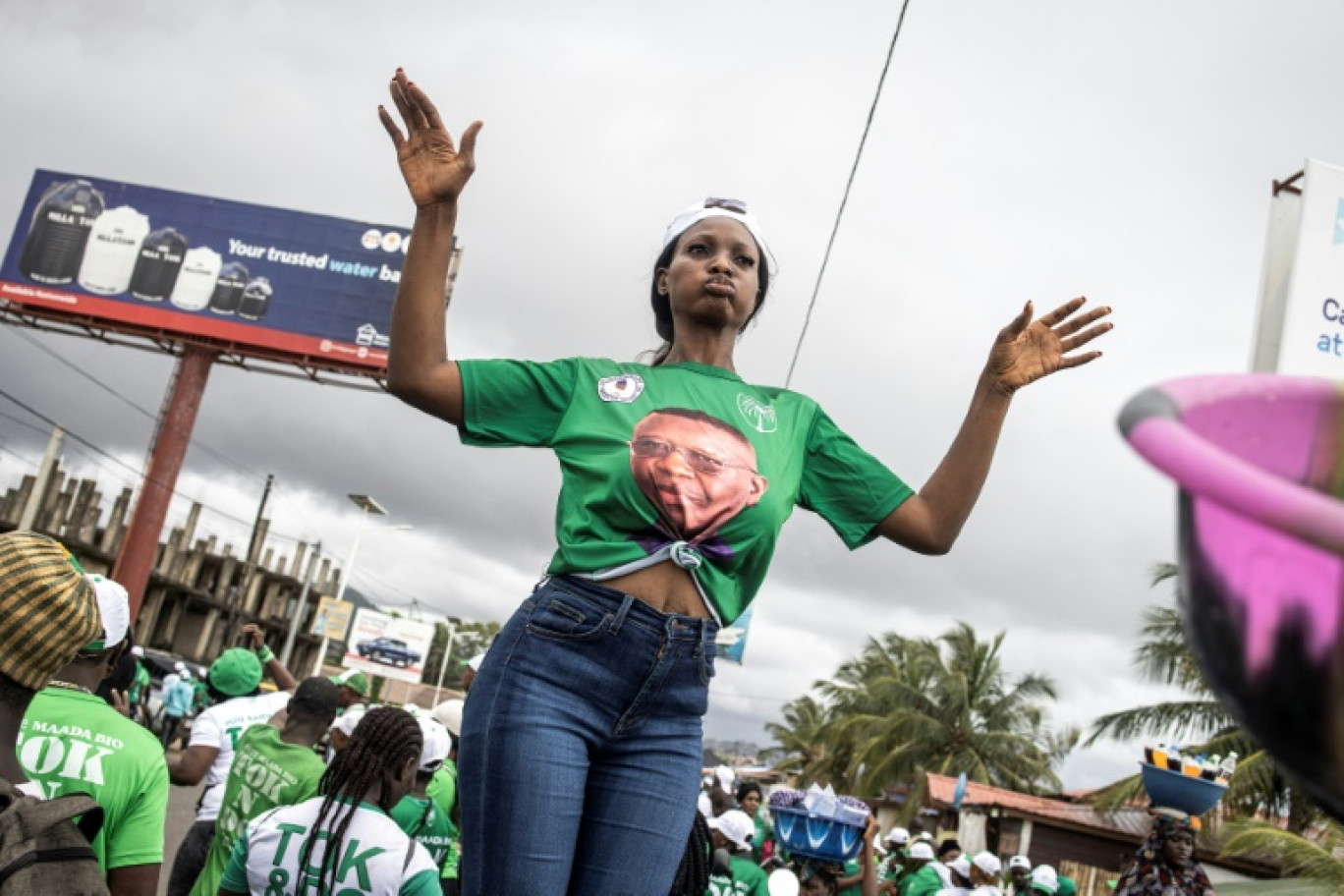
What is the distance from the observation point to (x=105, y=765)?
2.98m

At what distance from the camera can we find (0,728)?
7.05 feet

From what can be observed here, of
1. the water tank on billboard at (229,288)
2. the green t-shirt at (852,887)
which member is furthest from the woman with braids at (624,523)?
the water tank on billboard at (229,288)

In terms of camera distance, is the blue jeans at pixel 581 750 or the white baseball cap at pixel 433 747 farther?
the white baseball cap at pixel 433 747

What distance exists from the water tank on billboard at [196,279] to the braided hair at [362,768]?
29.8 m

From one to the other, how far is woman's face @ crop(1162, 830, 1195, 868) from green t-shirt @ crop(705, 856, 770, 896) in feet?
7.89

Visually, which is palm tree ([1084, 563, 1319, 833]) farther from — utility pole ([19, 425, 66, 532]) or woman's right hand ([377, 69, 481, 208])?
utility pole ([19, 425, 66, 532])

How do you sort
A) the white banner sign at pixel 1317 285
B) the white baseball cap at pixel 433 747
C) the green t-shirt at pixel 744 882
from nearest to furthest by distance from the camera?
1. the white baseball cap at pixel 433 747
2. the white banner sign at pixel 1317 285
3. the green t-shirt at pixel 744 882

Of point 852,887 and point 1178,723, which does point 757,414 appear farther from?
point 1178,723

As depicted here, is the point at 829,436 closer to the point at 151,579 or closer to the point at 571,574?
the point at 571,574

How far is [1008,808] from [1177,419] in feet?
97.0

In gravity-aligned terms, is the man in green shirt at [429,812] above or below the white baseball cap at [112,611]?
below

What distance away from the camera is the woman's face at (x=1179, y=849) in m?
7.01

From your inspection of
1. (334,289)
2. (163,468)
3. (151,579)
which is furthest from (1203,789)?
(151,579)

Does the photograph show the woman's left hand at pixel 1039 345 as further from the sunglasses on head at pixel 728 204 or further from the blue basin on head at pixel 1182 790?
the blue basin on head at pixel 1182 790
